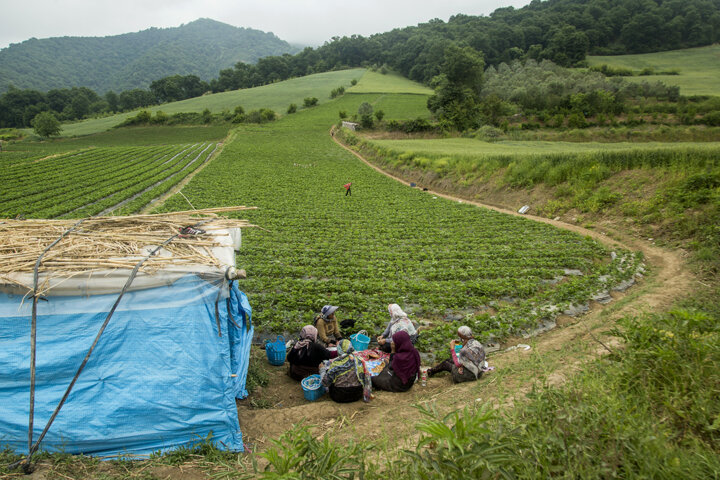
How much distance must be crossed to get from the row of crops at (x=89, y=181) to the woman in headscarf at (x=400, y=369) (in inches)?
435

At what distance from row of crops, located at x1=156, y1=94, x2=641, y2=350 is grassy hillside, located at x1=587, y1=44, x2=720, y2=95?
4230 centimetres

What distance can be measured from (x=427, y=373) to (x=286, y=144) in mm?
39737

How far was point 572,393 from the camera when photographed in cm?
336

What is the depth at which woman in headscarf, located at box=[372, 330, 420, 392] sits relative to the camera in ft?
18.5

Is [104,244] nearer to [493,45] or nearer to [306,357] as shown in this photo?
[306,357]

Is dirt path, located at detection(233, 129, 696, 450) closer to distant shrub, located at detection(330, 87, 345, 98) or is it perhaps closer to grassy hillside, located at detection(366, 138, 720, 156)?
grassy hillside, located at detection(366, 138, 720, 156)

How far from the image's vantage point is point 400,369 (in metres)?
5.68

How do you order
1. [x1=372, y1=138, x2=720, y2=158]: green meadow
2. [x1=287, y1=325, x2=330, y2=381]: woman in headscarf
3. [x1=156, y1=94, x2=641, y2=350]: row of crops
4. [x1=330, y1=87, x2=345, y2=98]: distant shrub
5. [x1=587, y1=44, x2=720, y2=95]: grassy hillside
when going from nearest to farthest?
[x1=287, y1=325, x2=330, y2=381]: woman in headscarf → [x1=156, y1=94, x2=641, y2=350]: row of crops → [x1=372, y1=138, x2=720, y2=158]: green meadow → [x1=587, y1=44, x2=720, y2=95]: grassy hillside → [x1=330, y1=87, x2=345, y2=98]: distant shrub

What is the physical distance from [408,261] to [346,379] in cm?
607

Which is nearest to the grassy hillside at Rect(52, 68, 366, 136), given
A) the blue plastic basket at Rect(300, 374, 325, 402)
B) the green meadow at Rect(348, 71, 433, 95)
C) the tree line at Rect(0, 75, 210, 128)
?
the green meadow at Rect(348, 71, 433, 95)

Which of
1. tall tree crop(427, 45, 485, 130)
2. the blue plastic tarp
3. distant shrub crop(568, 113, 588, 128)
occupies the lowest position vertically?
the blue plastic tarp

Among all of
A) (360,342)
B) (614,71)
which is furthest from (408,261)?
(614,71)

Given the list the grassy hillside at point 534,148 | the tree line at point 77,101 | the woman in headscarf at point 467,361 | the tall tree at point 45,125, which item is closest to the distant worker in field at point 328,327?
the woman in headscarf at point 467,361

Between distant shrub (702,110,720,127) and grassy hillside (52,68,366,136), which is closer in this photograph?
distant shrub (702,110,720,127)
